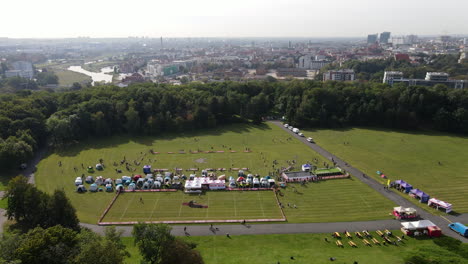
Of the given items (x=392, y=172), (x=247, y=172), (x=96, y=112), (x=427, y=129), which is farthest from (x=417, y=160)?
(x=96, y=112)

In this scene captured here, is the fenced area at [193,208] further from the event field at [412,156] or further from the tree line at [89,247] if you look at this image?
the event field at [412,156]

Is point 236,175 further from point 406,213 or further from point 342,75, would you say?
point 342,75

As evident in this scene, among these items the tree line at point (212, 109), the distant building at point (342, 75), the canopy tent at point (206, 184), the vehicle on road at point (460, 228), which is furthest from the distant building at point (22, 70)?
the vehicle on road at point (460, 228)

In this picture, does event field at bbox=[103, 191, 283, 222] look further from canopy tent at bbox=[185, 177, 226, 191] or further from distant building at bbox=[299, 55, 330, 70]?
distant building at bbox=[299, 55, 330, 70]

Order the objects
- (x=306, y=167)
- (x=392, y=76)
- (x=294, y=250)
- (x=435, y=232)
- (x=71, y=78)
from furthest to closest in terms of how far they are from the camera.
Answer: (x=71, y=78)
(x=392, y=76)
(x=306, y=167)
(x=435, y=232)
(x=294, y=250)

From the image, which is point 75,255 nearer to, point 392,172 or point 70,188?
point 70,188

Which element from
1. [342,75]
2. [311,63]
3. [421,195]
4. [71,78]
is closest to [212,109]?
[421,195]
